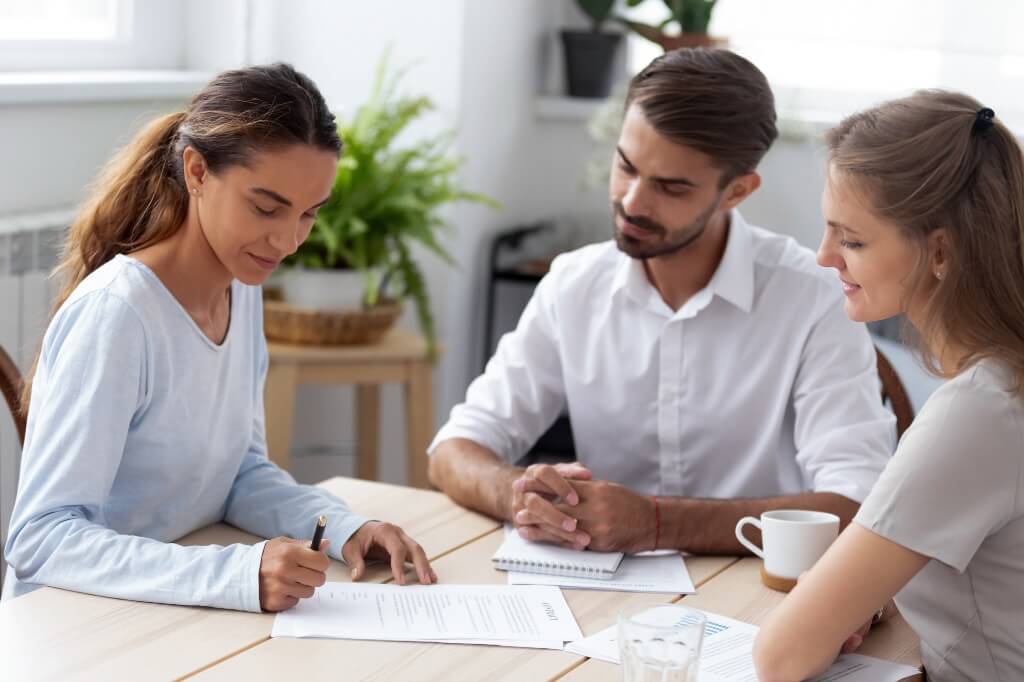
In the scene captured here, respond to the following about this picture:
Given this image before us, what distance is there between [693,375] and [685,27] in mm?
1486

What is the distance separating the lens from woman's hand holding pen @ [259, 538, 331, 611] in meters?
1.28

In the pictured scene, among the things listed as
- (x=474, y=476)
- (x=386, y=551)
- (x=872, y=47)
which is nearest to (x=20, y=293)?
(x=474, y=476)

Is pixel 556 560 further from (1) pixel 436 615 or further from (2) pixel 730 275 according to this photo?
(2) pixel 730 275

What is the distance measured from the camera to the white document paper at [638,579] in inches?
56.1

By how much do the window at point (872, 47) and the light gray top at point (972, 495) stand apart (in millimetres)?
2059

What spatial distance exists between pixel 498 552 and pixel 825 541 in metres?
0.37

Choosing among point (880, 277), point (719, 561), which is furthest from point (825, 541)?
point (880, 277)

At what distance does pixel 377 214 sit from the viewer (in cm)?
272

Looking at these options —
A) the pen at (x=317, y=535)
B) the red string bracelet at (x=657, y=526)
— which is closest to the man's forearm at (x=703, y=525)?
the red string bracelet at (x=657, y=526)

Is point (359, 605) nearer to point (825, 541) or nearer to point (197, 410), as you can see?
point (197, 410)

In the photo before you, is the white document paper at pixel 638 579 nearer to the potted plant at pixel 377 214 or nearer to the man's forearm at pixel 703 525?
the man's forearm at pixel 703 525

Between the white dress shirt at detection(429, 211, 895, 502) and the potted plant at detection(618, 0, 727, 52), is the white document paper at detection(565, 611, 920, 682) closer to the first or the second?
the white dress shirt at detection(429, 211, 895, 502)

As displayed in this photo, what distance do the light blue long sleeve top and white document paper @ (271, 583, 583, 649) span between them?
67mm

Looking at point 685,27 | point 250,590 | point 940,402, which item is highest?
point 685,27
